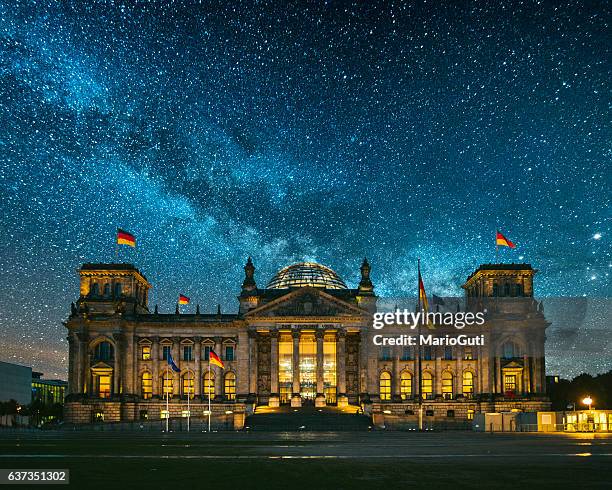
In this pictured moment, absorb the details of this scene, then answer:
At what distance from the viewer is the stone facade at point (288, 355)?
11712 cm

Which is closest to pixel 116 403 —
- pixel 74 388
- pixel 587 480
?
pixel 74 388

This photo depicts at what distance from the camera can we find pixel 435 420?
9012cm

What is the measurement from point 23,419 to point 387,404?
77.8m

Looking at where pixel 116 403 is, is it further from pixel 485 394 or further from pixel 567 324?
pixel 567 324

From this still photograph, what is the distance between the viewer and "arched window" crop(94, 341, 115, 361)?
119125mm

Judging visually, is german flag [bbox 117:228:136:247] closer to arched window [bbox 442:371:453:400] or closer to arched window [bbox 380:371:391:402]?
arched window [bbox 380:371:391:402]

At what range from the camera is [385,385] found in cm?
12288

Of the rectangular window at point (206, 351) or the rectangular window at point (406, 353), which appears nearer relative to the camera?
the rectangular window at point (206, 351)

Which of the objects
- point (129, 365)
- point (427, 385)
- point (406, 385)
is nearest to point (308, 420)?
point (406, 385)

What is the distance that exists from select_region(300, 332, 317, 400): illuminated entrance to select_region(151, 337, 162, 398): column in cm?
2274

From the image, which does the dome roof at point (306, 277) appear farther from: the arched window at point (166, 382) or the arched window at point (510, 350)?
the arched window at point (510, 350)

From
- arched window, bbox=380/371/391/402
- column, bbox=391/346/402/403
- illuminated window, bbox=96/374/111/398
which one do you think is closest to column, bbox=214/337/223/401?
illuminated window, bbox=96/374/111/398

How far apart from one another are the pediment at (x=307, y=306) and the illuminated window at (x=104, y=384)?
24042 mm

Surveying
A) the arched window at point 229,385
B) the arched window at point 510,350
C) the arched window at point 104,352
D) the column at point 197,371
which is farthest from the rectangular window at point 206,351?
the arched window at point 510,350
